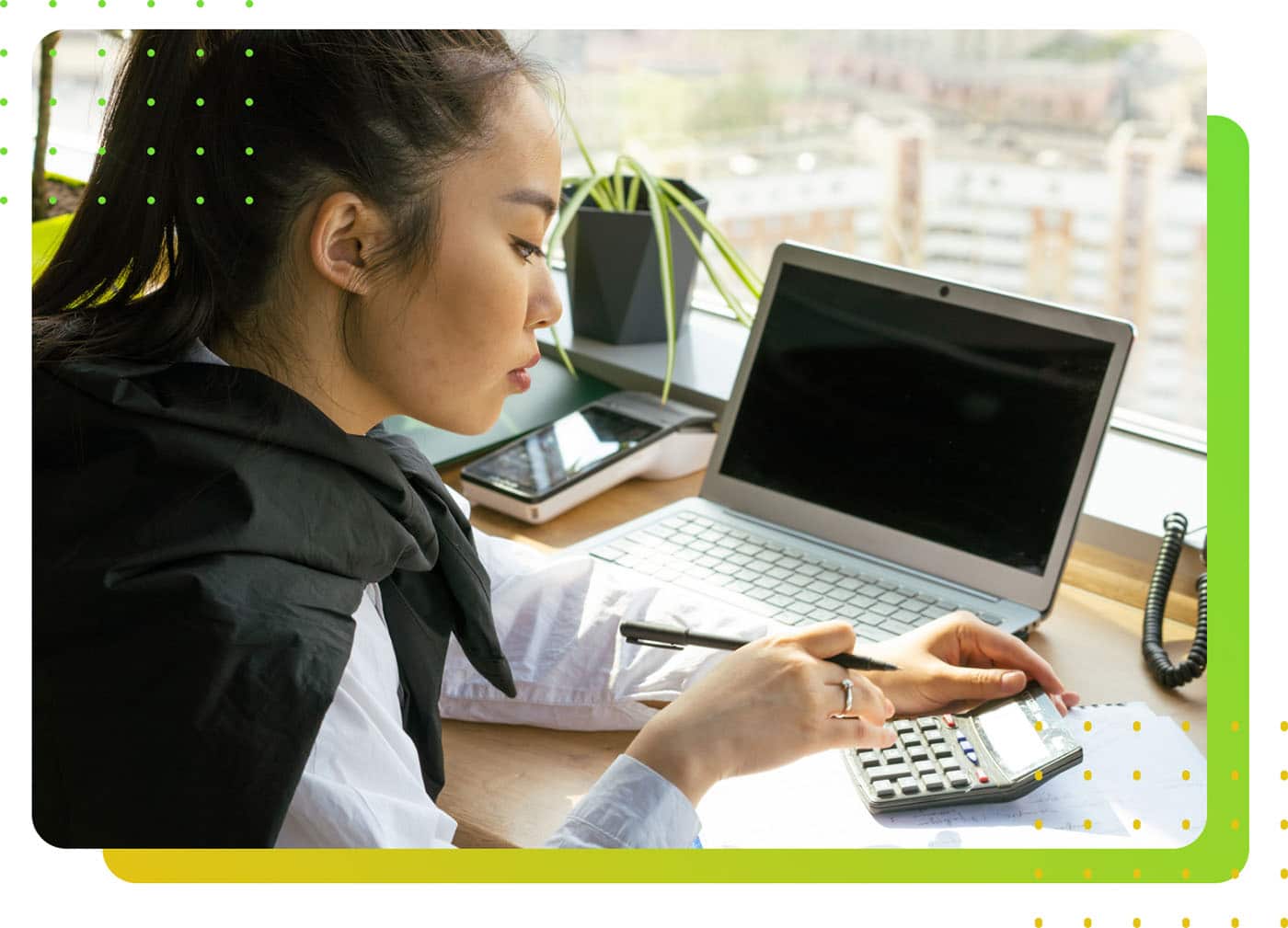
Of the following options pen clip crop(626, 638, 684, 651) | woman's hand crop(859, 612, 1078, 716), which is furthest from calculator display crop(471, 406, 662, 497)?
woman's hand crop(859, 612, 1078, 716)

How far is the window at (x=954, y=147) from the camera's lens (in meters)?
0.88

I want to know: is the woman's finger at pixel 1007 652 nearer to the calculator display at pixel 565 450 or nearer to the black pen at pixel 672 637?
the black pen at pixel 672 637

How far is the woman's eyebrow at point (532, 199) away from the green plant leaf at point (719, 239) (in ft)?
2.18

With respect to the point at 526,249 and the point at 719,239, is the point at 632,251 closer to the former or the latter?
the point at 719,239

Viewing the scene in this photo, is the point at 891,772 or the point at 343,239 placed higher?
the point at 343,239

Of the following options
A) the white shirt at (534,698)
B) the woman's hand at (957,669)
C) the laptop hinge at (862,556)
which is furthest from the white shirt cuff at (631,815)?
the laptop hinge at (862,556)

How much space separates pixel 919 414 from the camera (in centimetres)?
122

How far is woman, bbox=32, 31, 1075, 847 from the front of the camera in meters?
0.72

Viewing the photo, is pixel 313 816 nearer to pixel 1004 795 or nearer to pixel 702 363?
pixel 1004 795

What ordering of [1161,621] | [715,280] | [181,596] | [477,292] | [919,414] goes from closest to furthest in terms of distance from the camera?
[181,596]
[477,292]
[1161,621]
[919,414]
[715,280]

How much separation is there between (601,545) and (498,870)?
54 cm

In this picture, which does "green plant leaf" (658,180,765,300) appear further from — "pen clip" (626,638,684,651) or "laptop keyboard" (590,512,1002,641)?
"pen clip" (626,638,684,651)

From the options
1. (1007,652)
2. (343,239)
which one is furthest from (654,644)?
(343,239)

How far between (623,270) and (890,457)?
508 mm
